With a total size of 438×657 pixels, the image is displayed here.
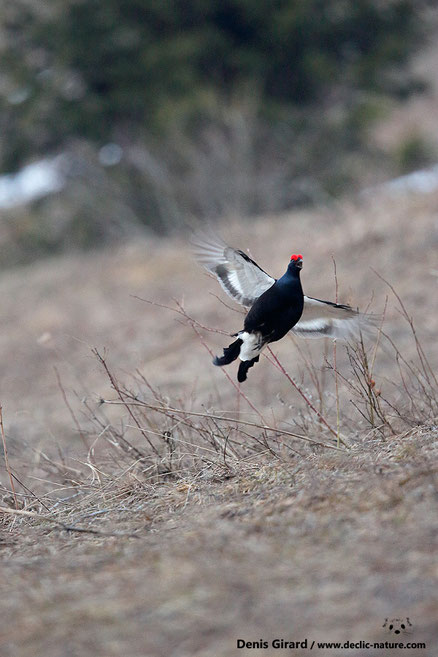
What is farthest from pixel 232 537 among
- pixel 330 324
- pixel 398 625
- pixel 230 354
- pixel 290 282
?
pixel 330 324

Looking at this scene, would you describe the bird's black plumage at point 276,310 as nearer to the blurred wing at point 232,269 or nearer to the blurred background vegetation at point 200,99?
the blurred wing at point 232,269

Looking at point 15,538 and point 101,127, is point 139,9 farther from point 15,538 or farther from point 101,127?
point 15,538

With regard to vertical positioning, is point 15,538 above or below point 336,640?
above

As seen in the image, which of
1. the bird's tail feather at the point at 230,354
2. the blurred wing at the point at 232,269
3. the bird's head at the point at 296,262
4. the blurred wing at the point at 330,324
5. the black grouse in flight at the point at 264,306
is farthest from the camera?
the blurred wing at the point at 330,324

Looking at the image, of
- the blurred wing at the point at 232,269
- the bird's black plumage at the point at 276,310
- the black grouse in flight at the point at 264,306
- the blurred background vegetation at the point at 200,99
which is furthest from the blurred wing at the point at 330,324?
→ the blurred background vegetation at the point at 200,99

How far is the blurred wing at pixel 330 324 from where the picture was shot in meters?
4.10

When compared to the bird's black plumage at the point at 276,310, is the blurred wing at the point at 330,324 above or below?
above

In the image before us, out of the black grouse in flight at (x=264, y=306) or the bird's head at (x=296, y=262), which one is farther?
the black grouse in flight at (x=264, y=306)

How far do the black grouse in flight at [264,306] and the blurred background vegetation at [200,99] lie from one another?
1243cm

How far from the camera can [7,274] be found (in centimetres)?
1698

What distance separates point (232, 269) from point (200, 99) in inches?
517

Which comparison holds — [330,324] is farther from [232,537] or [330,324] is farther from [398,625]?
[398,625]

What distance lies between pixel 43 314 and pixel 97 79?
7701mm

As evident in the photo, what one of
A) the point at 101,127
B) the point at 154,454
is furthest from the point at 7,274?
the point at 154,454
